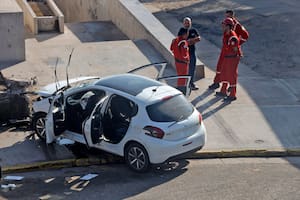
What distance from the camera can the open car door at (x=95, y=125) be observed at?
1327cm

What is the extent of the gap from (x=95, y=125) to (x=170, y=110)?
57.1 inches

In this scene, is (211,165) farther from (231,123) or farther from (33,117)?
Answer: (33,117)

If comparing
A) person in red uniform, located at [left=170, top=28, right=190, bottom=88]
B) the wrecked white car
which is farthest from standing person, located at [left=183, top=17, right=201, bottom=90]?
the wrecked white car

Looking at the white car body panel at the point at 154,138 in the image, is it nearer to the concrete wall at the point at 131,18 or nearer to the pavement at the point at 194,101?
the pavement at the point at 194,101

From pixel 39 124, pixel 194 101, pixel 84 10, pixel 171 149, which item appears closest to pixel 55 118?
pixel 39 124

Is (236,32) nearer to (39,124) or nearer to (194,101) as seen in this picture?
(194,101)

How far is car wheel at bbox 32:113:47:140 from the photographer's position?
14.4 meters

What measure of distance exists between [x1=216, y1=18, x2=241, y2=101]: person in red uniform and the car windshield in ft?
12.8

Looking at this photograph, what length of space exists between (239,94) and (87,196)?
6.75 m

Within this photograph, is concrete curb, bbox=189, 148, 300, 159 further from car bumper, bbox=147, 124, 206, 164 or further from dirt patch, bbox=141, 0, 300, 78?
dirt patch, bbox=141, 0, 300, 78

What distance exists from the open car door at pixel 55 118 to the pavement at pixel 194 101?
1.28 feet

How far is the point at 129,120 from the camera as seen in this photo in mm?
13055

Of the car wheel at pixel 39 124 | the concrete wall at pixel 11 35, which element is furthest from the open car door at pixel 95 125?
the concrete wall at pixel 11 35

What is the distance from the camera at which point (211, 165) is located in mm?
13727
